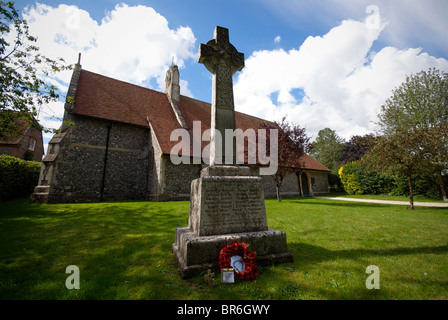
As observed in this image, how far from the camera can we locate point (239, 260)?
284 centimetres

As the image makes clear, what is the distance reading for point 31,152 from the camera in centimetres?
2459

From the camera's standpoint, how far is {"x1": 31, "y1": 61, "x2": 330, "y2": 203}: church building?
11773 millimetres

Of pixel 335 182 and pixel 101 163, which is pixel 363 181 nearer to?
pixel 335 182

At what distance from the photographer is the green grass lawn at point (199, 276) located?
2.44m

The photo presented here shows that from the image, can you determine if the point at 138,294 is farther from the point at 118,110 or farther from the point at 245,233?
the point at 118,110

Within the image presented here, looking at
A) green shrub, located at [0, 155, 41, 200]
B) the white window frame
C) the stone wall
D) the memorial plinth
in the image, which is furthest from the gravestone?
the white window frame

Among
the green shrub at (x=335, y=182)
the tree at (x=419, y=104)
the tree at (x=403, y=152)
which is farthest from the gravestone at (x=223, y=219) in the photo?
the green shrub at (x=335, y=182)

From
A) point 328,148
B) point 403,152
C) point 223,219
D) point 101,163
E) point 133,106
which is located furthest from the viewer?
point 328,148

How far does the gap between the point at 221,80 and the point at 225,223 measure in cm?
314

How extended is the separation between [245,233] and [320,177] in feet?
75.2

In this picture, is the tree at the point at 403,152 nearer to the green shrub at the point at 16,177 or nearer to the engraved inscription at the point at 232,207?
the engraved inscription at the point at 232,207

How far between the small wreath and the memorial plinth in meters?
0.20

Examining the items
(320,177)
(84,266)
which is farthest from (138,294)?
(320,177)

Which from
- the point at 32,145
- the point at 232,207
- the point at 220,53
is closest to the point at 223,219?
the point at 232,207
